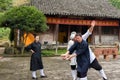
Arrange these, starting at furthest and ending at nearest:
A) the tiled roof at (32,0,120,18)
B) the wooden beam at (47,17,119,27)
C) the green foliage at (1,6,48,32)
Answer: the wooden beam at (47,17,119,27) < the tiled roof at (32,0,120,18) < the green foliage at (1,6,48,32)

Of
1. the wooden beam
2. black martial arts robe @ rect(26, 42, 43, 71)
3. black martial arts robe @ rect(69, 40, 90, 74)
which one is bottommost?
the wooden beam

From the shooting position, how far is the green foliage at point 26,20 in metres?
22.2

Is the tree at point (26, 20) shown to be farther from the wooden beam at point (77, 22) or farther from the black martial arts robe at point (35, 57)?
the black martial arts robe at point (35, 57)

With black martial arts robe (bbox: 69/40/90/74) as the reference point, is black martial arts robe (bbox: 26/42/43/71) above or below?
below

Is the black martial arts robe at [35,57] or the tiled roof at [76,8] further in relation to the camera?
the tiled roof at [76,8]

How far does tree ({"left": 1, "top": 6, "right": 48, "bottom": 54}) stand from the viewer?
22.2 meters

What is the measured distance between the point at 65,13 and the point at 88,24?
2.99 metres

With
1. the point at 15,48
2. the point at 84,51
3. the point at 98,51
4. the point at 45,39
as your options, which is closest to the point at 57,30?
the point at 45,39

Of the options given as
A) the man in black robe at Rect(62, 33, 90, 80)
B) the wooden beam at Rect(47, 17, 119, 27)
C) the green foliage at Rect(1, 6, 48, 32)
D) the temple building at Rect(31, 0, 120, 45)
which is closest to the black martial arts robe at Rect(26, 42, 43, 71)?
the man in black robe at Rect(62, 33, 90, 80)

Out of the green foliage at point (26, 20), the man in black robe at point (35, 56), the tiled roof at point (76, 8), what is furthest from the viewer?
the tiled roof at point (76, 8)

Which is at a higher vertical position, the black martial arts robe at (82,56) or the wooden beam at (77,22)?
the black martial arts robe at (82,56)

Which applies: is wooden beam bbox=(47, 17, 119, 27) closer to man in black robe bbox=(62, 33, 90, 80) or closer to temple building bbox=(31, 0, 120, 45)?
temple building bbox=(31, 0, 120, 45)

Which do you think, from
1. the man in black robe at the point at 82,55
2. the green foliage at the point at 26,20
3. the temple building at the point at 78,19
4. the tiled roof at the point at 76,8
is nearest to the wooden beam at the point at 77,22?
the temple building at the point at 78,19

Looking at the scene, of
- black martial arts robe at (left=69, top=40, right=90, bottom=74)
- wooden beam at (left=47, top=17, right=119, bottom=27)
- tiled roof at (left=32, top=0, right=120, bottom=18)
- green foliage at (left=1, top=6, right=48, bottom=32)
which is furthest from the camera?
wooden beam at (left=47, top=17, right=119, bottom=27)
